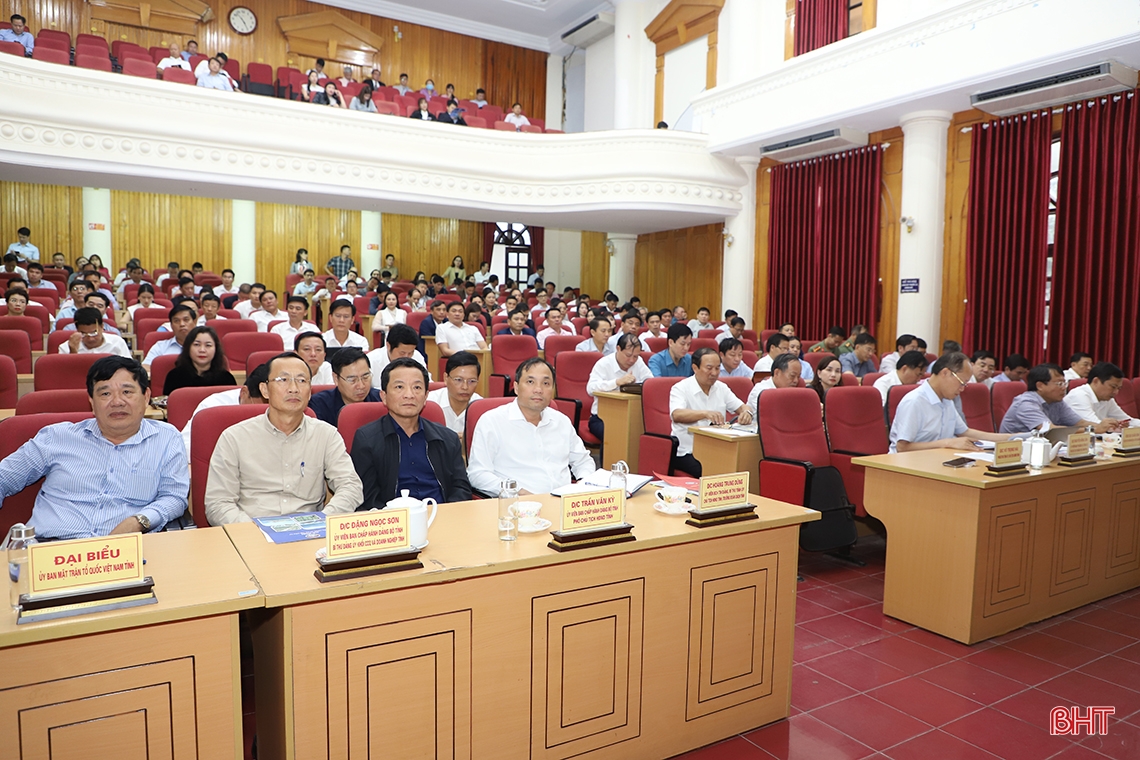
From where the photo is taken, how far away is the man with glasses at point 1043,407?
4.57m

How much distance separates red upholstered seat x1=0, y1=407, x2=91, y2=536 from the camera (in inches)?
92.8

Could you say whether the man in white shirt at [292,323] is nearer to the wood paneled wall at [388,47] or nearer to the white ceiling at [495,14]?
the wood paneled wall at [388,47]

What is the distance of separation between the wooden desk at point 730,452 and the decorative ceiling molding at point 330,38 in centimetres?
1353

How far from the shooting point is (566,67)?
1647cm

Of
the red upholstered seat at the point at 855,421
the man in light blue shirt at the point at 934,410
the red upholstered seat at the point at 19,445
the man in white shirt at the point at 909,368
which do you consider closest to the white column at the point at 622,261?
the man in white shirt at the point at 909,368

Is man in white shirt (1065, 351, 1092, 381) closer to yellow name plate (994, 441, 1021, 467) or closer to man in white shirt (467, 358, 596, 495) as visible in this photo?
yellow name plate (994, 441, 1021, 467)

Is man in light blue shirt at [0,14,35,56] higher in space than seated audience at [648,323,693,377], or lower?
higher

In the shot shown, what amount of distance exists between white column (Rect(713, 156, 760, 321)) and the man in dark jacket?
9018mm

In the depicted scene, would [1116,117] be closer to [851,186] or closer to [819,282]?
[851,186]

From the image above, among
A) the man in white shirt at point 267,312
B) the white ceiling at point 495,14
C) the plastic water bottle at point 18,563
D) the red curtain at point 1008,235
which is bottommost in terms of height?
the plastic water bottle at point 18,563

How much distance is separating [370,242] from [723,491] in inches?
532

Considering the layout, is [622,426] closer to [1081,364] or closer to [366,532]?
[366,532]

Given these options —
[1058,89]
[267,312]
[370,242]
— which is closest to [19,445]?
[267,312]

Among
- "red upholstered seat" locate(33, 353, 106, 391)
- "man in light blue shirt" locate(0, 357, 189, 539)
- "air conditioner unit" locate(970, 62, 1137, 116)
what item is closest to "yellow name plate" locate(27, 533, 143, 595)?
"man in light blue shirt" locate(0, 357, 189, 539)
